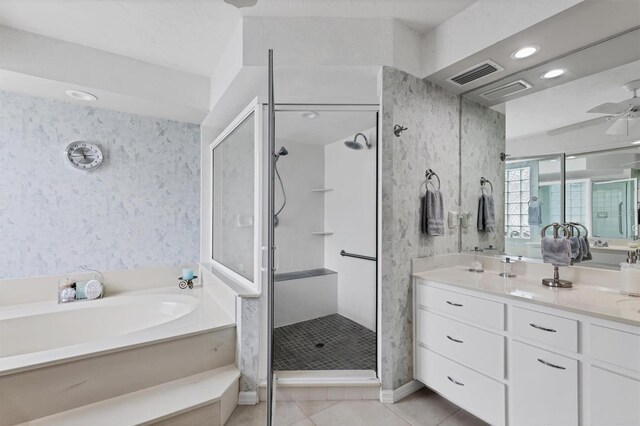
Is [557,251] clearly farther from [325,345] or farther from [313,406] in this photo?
[325,345]

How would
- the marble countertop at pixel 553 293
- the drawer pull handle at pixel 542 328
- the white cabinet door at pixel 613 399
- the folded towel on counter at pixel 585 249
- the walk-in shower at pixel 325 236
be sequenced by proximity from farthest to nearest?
the walk-in shower at pixel 325 236 → the folded towel on counter at pixel 585 249 → the drawer pull handle at pixel 542 328 → the marble countertop at pixel 553 293 → the white cabinet door at pixel 613 399

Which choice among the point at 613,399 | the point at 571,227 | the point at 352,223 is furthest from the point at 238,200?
the point at 613,399

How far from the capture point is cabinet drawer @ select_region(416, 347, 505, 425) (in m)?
1.47

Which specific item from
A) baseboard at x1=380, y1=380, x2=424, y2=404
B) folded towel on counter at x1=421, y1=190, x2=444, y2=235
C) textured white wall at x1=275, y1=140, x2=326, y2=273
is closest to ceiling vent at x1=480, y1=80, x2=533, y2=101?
folded towel on counter at x1=421, y1=190, x2=444, y2=235

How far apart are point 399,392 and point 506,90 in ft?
7.29

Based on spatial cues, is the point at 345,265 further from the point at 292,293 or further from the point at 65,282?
the point at 65,282

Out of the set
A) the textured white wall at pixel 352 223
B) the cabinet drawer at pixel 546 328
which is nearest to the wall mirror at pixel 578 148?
the cabinet drawer at pixel 546 328

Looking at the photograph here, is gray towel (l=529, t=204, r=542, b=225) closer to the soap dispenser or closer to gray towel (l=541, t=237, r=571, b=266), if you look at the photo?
gray towel (l=541, t=237, r=571, b=266)

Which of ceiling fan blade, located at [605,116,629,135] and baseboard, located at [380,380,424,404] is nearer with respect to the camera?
ceiling fan blade, located at [605,116,629,135]

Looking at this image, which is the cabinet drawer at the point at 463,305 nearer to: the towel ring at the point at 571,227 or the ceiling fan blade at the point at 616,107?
the towel ring at the point at 571,227

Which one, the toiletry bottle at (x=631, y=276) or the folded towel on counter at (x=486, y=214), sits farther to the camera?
the folded towel on counter at (x=486, y=214)

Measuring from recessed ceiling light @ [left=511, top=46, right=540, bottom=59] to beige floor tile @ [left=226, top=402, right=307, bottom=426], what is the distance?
8.42 feet

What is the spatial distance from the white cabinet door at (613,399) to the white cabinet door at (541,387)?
2.4 inches

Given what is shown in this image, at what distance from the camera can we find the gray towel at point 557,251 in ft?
5.19
